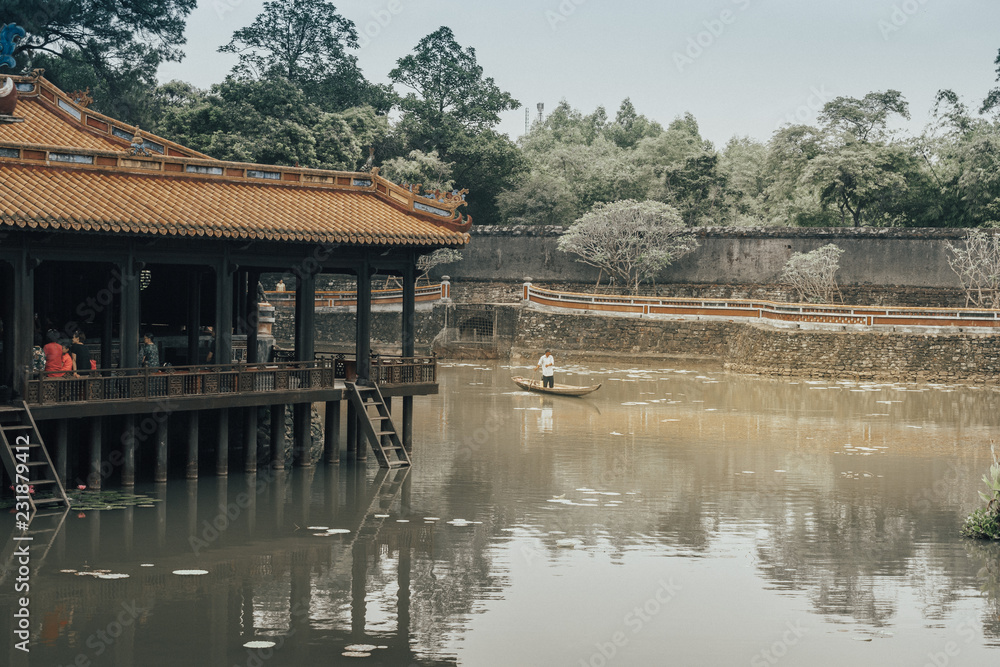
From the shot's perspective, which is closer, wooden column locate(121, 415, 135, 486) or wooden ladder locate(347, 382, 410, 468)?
wooden column locate(121, 415, 135, 486)

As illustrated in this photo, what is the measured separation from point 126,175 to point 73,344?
3.47 meters

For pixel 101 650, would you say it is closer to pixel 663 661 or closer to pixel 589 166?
pixel 663 661

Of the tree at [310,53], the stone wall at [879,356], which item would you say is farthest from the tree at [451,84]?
the stone wall at [879,356]

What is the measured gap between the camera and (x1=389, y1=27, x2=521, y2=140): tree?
6781 cm

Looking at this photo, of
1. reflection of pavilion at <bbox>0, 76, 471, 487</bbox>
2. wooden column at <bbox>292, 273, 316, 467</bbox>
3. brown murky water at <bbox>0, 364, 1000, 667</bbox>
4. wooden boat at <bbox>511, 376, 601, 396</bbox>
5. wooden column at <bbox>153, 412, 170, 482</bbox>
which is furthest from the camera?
wooden boat at <bbox>511, 376, 601, 396</bbox>

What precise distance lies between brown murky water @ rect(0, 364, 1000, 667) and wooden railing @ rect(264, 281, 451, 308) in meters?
26.1

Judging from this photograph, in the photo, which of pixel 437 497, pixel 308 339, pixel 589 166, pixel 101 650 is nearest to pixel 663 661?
pixel 101 650

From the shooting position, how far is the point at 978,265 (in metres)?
50.8

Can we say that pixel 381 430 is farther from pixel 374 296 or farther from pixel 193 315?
pixel 374 296

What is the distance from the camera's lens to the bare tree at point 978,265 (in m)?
49.1

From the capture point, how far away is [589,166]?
67312mm

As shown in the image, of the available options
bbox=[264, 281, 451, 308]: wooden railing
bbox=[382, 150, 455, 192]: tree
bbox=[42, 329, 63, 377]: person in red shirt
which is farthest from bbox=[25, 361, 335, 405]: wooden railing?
bbox=[382, 150, 455, 192]: tree

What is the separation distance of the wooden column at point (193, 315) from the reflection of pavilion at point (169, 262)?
4 centimetres

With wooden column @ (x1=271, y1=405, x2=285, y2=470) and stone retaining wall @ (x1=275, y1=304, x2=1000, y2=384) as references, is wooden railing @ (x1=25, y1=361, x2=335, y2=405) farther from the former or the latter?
stone retaining wall @ (x1=275, y1=304, x2=1000, y2=384)
